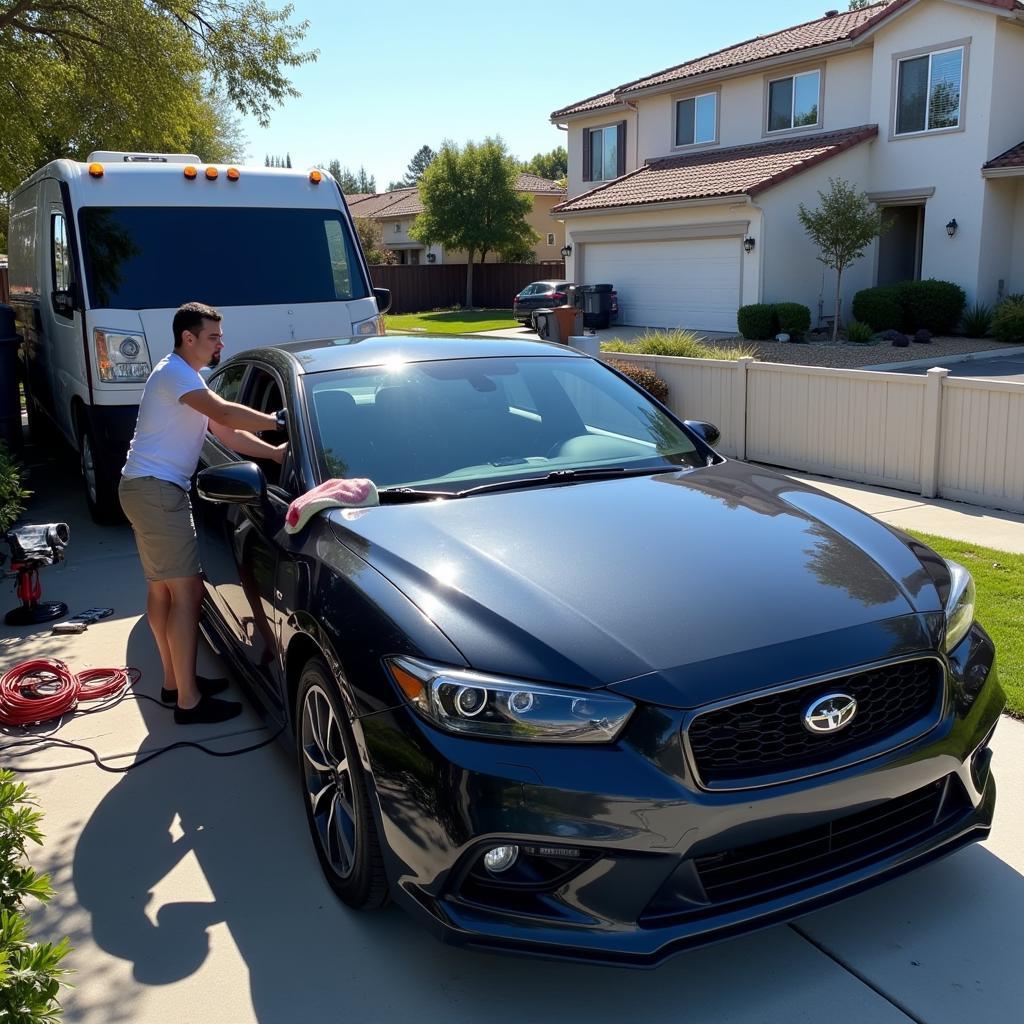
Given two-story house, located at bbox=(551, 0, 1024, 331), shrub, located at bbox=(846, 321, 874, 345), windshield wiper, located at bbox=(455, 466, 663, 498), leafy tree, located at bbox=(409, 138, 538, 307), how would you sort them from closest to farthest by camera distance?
1. windshield wiper, located at bbox=(455, 466, 663, 498)
2. shrub, located at bbox=(846, 321, 874, 345)
3. two-story house, located at bbox=(551, 0, 1024, 331)
4. leafy tree, located at bbox=(409, 138, 538, 307)

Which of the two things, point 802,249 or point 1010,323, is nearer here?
A: point 1010,323

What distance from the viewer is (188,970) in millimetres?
3062

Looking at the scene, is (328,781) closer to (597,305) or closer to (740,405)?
(740,405)

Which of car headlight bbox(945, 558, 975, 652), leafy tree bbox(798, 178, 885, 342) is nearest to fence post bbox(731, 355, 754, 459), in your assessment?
car headlight bbox(945, 558, 975, 652)

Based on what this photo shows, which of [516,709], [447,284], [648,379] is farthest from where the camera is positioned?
[447,284]

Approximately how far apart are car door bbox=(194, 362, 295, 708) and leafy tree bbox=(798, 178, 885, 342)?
18600 millimetres

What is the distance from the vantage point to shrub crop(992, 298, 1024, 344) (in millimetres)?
20656

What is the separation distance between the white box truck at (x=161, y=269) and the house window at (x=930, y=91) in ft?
58.1

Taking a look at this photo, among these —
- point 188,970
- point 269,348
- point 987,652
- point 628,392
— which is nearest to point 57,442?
point 269,348

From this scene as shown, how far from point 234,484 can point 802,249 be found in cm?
2221

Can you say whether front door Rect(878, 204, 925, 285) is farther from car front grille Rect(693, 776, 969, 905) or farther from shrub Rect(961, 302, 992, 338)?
car front grille Rect(693, 776, 969, 905)

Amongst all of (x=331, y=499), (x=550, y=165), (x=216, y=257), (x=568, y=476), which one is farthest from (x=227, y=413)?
(x=550, y=165)

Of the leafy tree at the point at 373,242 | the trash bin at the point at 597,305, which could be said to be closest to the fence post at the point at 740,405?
the trash bin at the point at 597,305

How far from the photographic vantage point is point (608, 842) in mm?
2531
